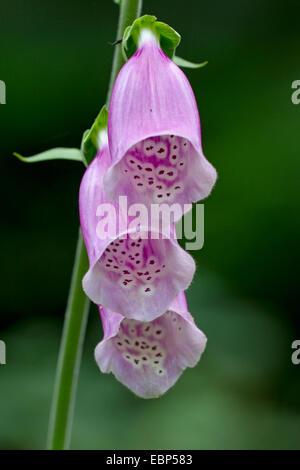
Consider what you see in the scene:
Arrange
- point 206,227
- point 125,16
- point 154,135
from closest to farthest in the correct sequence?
1. point 154,135
2. point 125,16
3. point 206,227

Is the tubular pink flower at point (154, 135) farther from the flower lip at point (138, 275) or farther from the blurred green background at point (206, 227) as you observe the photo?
the blurred green background at point (206, 227)

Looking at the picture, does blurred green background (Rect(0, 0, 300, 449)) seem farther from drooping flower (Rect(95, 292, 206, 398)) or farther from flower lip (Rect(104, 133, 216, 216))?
flower lip (Rect(104, 133, 216, 216))

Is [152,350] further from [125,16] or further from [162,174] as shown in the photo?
[125,16]

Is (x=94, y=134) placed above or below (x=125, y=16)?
below

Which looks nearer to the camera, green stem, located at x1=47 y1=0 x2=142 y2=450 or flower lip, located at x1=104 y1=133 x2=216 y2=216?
flower lip, located at x1=104 y1=133 x2=216 y2=216

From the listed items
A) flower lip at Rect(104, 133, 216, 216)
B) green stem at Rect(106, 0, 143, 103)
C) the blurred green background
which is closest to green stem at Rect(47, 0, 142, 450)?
green stem at Rect(106, 0, 143, 103)

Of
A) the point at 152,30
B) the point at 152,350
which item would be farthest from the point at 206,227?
the point at 152,30
